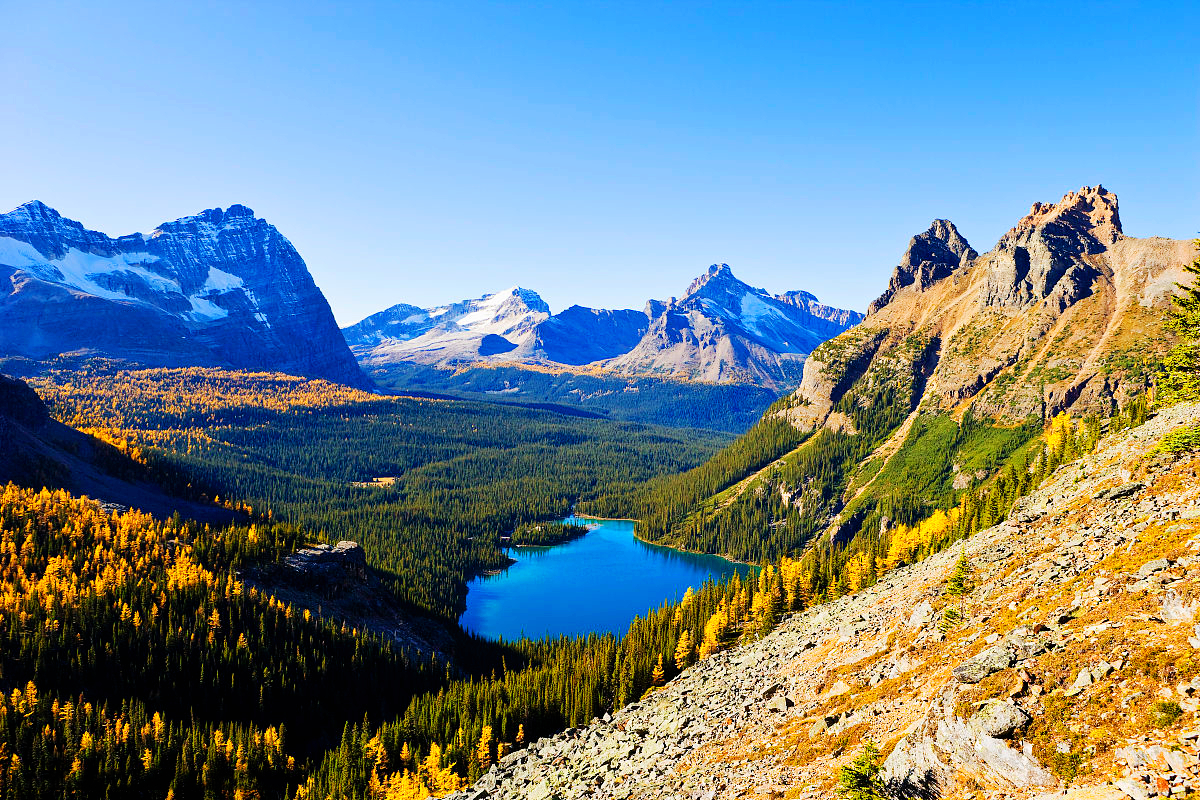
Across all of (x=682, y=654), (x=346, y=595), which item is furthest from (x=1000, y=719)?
(x=346, y=595)

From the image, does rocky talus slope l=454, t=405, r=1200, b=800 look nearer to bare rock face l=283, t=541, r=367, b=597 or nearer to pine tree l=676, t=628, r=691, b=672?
pine tree l=676, t=628, r=691, b=672

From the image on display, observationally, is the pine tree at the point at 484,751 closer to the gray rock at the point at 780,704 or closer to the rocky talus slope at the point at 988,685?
the rocky talus slope at the point at 988,685

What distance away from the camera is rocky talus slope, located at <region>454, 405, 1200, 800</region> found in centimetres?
2452

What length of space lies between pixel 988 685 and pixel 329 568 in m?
132

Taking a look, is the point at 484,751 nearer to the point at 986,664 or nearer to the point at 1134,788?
the point at 986,664

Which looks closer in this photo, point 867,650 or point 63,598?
point 867,650

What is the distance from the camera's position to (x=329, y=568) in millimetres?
135375

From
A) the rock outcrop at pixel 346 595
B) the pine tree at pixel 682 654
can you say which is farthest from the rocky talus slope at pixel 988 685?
the rock outcrop at pixel 346 595

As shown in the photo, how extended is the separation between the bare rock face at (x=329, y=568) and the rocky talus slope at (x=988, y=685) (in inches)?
3152

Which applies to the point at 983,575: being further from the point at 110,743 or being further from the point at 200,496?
the point at 200,496

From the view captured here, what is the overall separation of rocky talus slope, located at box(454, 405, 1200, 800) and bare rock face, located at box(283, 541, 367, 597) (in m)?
80.1

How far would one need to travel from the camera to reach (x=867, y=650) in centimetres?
4938

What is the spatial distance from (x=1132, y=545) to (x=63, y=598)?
5536 inches

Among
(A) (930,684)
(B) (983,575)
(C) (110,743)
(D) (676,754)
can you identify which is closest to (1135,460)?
(B) (983,575)
